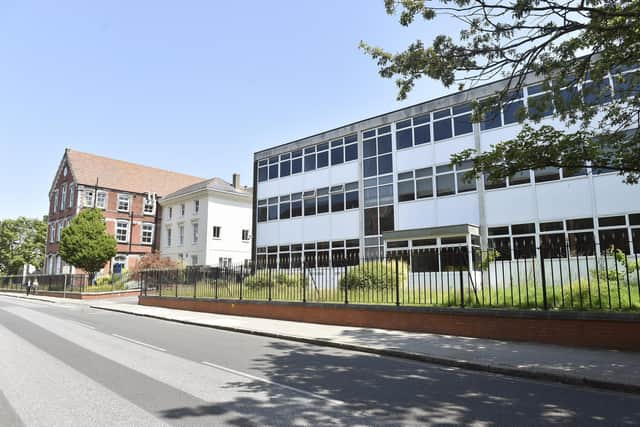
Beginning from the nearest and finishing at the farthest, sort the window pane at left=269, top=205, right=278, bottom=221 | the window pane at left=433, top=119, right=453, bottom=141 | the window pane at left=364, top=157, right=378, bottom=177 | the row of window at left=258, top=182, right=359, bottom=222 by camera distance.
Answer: the window pane at left=433, top=119, right=453, bottom=141 → the window pane at left=364, top=157, right=378, bottom=177 → the row of window at left=258, top=182, right=359, bottom=222 → the window pane at left=269, top=205, right=278, bottom=221

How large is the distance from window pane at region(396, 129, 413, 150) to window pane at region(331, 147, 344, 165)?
4391mm

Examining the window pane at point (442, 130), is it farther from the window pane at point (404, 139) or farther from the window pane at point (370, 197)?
the window pane at point (370, 197)

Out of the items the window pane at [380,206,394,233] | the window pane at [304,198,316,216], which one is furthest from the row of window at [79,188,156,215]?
the window pane at [380,206,394,233]

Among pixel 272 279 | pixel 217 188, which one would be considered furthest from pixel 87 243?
pixel 272 279

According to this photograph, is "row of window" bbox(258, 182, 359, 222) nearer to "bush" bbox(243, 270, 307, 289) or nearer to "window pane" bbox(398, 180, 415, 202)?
"window pane" bbox(398, 180, 415, 202)

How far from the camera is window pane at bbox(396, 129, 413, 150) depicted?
2529 cm

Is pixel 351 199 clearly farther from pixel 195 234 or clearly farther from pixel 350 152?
pixel 195 234

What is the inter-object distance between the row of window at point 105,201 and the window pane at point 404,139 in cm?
3644

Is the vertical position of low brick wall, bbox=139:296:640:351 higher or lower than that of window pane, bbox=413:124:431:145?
lower

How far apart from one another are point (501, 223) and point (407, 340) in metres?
12.2

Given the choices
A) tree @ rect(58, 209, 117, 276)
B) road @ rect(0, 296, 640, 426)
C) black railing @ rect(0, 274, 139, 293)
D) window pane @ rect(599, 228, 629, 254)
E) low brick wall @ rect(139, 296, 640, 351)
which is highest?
tree @ rect(58, 209, 117, 276)

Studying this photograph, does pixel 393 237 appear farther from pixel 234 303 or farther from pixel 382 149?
pixel 234 303

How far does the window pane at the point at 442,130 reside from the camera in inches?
924

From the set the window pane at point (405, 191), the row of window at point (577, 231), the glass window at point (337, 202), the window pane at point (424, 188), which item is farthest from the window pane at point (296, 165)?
the row of window at point (577, 231)
